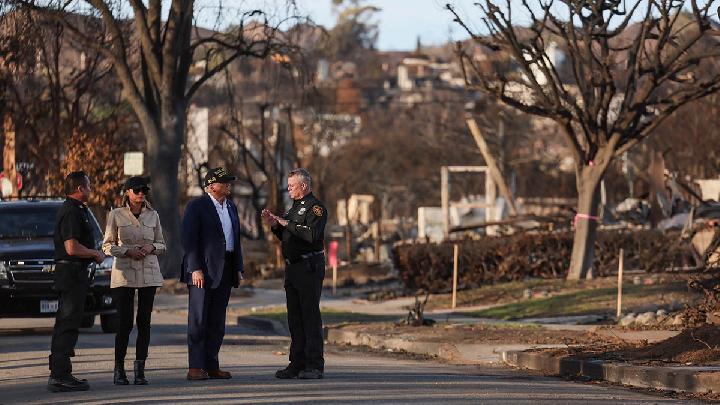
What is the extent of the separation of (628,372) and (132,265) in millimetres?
4372

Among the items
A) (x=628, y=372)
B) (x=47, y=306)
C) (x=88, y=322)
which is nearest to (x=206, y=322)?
(x=628, y=372)

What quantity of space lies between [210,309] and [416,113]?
262ft

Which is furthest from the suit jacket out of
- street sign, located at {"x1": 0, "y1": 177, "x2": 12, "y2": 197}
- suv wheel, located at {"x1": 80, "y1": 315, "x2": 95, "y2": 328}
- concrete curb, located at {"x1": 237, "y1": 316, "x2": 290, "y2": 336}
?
street sign, located at {"x1": 0, "y1": 177, "x2": 12, "y2": 197}

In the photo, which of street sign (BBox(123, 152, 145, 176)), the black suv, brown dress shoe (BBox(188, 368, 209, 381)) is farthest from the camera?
street sign (BBox(123, 152, 145, 176))

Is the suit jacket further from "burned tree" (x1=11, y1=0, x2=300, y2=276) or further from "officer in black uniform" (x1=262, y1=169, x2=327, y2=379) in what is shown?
"burned tree" (x1=11, y1=0, x2=300, y2=276)

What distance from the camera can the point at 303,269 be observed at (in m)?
14.0

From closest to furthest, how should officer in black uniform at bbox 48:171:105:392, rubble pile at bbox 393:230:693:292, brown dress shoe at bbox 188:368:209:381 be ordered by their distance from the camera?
officer in black uniform at bbox 48:171:105:392 → brown dress shoe at bbox 188:368:209:381 → rubble pile at bbox 393:230:693:292

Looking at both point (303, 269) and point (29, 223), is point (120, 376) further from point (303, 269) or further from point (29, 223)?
point (29, 223)

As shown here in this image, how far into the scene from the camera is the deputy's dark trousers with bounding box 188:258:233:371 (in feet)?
45.1

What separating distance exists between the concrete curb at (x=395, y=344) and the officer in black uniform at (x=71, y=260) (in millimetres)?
5015

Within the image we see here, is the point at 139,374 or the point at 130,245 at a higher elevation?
the point at 130,245

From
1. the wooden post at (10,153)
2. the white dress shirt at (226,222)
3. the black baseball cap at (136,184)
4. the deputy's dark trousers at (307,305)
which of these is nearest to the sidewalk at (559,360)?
the deputy's dark trousers at (307,305)

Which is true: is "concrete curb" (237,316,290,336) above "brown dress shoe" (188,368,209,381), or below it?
below

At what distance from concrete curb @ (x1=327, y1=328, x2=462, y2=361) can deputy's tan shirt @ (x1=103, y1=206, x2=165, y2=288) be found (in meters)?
4.53
